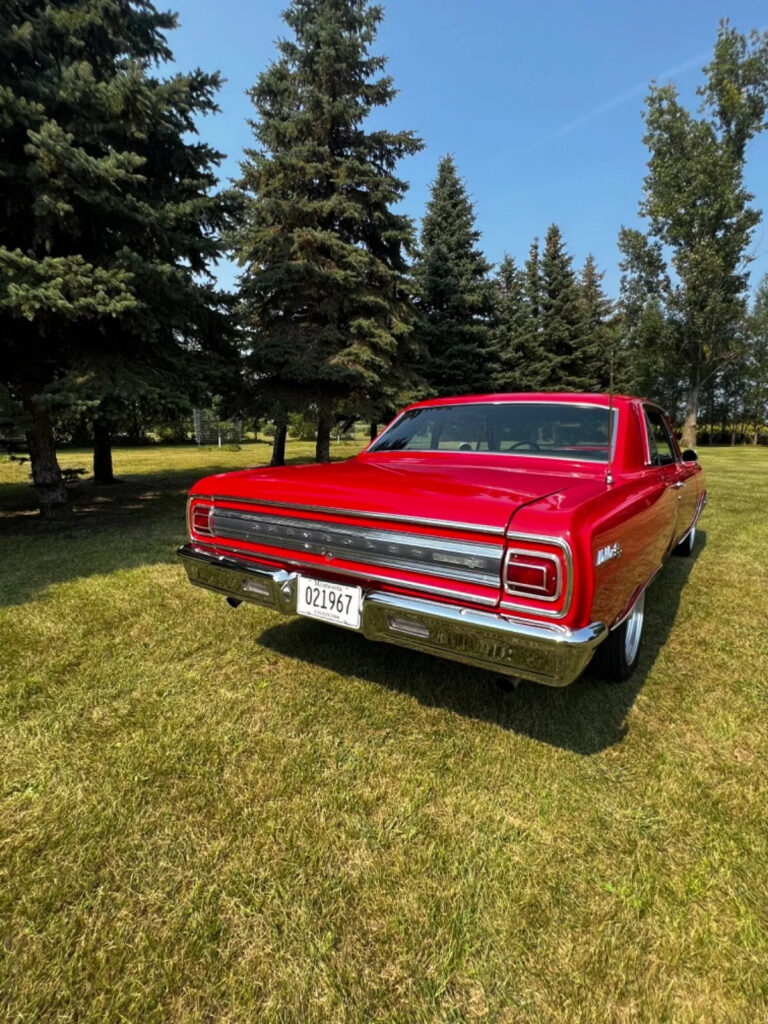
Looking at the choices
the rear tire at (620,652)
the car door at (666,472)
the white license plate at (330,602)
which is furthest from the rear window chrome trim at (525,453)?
the white license plate at (330,602)

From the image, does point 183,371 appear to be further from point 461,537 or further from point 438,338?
point 438,338

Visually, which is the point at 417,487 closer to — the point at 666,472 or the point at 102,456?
the point at 666,472

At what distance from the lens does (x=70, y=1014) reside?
127 centimetres

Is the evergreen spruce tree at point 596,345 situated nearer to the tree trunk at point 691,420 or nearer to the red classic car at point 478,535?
the tree trunk at point 691,420

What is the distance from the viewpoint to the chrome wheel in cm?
277

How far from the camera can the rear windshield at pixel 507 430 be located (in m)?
3.08

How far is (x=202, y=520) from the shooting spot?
3031 mm

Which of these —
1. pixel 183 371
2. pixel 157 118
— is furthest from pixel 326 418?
pixel 157 118

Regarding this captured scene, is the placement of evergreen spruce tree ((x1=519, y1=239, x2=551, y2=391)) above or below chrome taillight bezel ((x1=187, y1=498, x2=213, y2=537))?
above

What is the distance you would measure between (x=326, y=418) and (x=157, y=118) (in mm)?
6357

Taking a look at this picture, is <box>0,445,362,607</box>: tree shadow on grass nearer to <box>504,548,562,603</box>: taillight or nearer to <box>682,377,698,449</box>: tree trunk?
<box>504,548,562,603</box>: taillight

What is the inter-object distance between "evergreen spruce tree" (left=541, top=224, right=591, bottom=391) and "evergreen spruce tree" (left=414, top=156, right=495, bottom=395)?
23.5ft

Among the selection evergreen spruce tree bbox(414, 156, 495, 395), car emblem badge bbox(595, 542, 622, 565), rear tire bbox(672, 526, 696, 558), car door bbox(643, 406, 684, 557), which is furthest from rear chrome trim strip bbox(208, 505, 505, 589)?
evergreen spruce tree bbox(414, 156, 495, 395)

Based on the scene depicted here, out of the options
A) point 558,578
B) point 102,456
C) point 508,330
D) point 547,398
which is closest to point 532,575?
point 558,578
